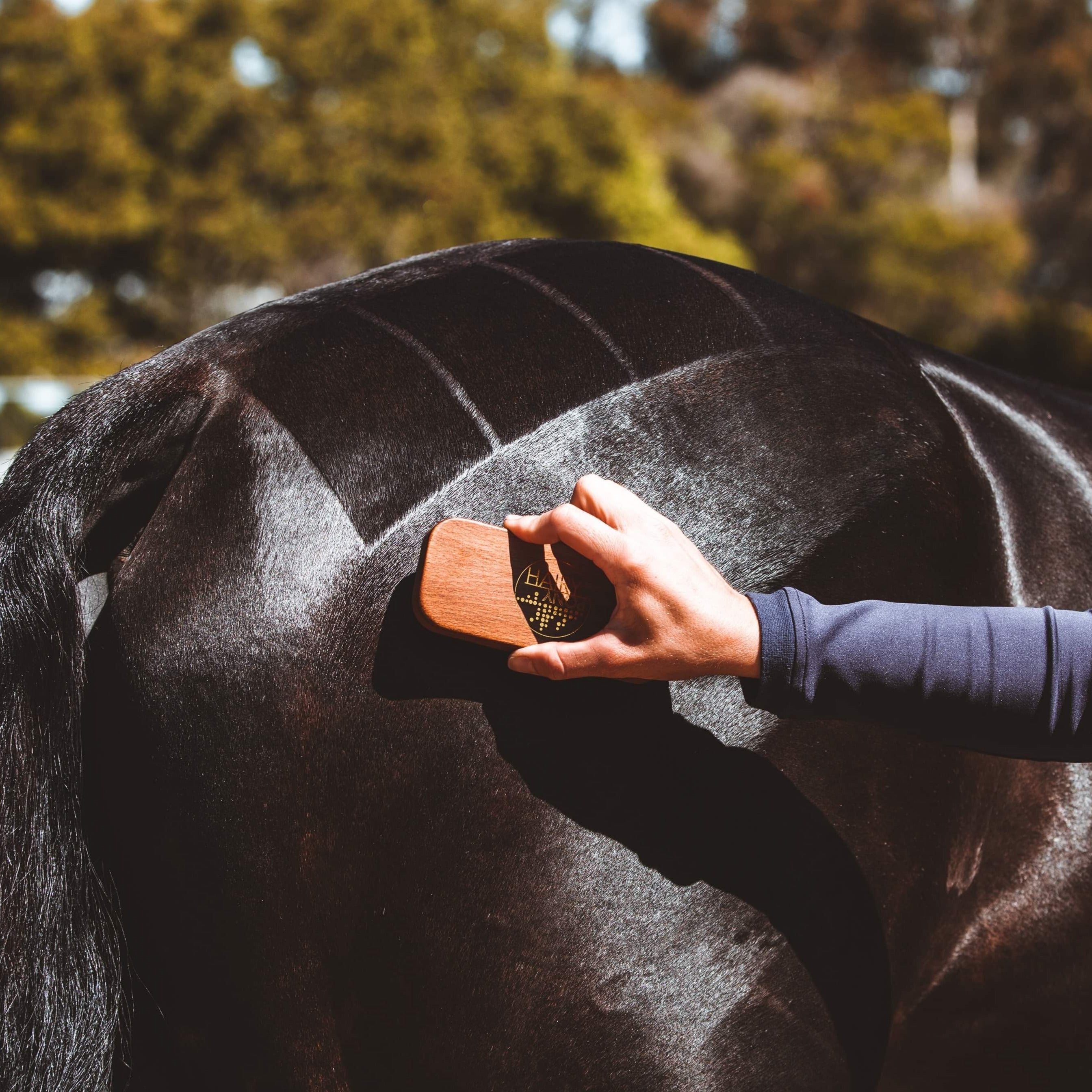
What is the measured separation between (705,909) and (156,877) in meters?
0.56

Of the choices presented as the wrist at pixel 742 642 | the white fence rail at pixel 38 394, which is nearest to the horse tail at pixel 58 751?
the wrist at pixel 742 642

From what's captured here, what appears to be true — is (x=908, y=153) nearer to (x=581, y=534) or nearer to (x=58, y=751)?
(x=581, y=534)

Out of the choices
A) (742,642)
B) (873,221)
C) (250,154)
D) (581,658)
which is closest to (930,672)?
(742,642)

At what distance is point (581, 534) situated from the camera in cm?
97

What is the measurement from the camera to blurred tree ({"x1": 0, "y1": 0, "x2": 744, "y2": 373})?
38.9 feet

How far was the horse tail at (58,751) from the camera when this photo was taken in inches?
40.6

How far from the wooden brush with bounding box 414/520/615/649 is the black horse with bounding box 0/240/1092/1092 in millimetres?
44

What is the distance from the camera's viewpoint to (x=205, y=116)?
12062mm

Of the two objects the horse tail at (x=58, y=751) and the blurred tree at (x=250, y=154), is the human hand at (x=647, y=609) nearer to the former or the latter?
the horse tail at (x=58, y=751)

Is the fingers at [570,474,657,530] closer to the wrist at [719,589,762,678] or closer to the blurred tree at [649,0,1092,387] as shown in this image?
the wrist at [719,589,762,678]

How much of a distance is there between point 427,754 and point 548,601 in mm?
192

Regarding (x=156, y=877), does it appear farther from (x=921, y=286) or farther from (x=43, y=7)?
(x=921, y=286)

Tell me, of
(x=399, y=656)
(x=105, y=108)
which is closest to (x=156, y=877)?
(x=399, y=656)

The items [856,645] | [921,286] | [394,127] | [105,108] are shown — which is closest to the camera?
[856,645]
